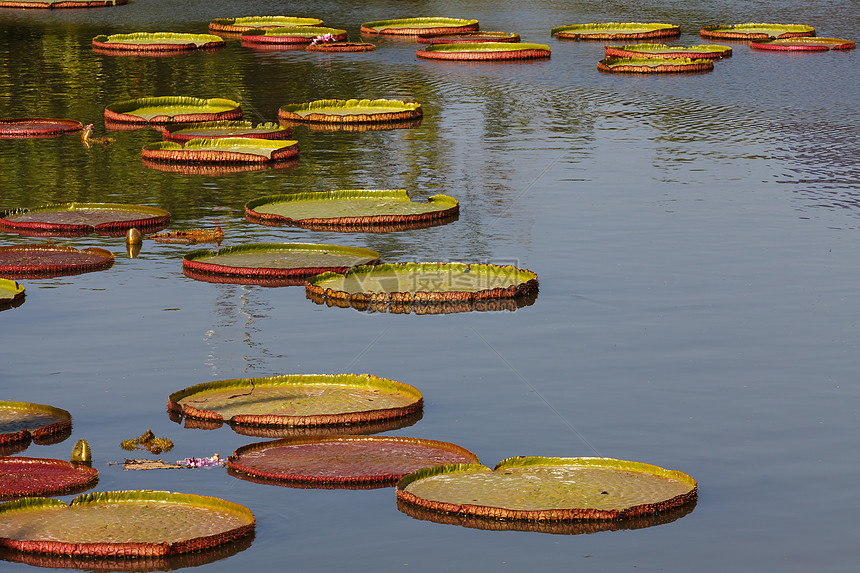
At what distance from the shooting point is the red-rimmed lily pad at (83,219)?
21.3m

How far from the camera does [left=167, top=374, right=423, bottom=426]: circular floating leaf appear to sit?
43.3 feet

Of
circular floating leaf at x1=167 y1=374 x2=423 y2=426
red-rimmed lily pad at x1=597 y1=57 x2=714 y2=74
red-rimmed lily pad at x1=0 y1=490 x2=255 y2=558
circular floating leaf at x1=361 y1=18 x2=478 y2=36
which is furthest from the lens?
circular floating leaf at x1=361 y1=18 x2=478 y2=36

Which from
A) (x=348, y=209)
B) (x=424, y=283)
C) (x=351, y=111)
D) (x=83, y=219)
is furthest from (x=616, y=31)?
(x=424, y=283)

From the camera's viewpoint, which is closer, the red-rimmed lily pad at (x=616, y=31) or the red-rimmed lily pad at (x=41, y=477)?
the red-rimmed lily pad at (x=41, y=477)

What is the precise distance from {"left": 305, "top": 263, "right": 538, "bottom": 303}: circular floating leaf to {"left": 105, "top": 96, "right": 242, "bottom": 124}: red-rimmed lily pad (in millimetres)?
13117

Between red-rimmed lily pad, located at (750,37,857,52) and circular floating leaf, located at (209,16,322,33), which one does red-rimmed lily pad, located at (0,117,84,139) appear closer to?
circular floating leaf, located at (209,16,322,33)

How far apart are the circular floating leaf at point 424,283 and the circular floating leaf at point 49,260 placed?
333 cm

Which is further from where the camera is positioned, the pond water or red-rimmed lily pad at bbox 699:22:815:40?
red-rimmed lily pad at bbox 699:22:815:40

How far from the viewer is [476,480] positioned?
460 inches

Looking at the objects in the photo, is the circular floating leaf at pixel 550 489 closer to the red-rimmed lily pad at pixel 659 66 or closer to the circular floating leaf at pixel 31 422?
the circular floating leaf at pixel 31 422

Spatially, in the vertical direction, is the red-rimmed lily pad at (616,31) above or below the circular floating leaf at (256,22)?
below

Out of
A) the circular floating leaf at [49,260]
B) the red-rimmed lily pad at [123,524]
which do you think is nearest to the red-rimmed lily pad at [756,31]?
the circular floating leaf at [49,260]

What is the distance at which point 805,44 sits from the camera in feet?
139

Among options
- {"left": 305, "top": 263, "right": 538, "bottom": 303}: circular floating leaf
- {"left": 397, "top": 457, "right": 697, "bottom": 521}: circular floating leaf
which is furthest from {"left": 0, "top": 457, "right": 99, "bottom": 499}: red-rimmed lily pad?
{"left": 305, "top": 263, "right": 538, "bottom": 303}: circular floating leaf
